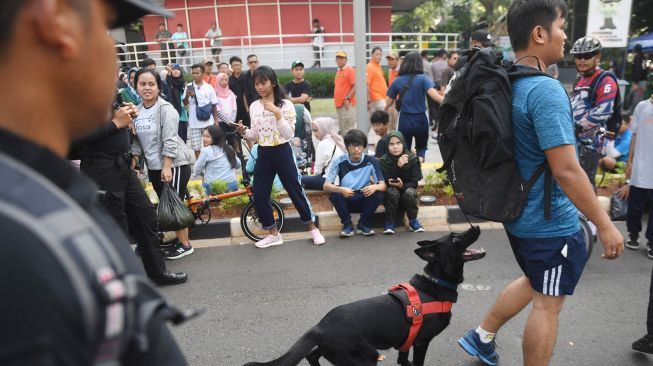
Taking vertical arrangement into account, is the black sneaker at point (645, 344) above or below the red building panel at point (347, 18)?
below

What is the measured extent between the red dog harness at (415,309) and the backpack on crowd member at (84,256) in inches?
81.4

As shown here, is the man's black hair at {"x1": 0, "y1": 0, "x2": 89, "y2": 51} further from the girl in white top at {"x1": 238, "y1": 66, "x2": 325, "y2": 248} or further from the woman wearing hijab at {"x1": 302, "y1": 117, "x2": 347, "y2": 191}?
the woman wearing hijab at {"x1": 302, "y1": 117, "x2": 347, "y2": 191}

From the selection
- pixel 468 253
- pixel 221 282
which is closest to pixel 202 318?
pixel 221 282

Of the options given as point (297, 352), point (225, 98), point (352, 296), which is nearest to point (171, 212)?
point (352, 296)

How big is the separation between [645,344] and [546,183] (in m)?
1.46

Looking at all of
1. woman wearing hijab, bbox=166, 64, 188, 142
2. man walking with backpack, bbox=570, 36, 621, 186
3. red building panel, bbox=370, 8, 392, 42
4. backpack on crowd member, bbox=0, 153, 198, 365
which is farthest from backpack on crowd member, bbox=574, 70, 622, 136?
red building panel, bbox=370, 8, 392, 42

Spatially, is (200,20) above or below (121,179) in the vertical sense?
above

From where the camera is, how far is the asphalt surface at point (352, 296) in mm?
3146

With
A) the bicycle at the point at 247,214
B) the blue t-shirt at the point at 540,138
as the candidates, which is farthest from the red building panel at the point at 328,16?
the blue t-shirt at the point at 540,138

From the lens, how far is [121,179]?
3.67 m

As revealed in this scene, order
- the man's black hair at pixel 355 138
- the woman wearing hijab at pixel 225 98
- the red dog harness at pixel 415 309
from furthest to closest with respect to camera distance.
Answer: the woman wearing hijab at pixel 225 98 → the man's black hair at pixel 355 138 → the red dog harness at pixel 415 309

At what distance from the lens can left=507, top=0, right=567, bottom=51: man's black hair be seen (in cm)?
227

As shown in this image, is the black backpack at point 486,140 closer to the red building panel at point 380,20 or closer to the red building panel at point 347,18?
the red building panel at point 347,18

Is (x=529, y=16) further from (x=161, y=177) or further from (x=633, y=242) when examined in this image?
(x=161, y=177)
